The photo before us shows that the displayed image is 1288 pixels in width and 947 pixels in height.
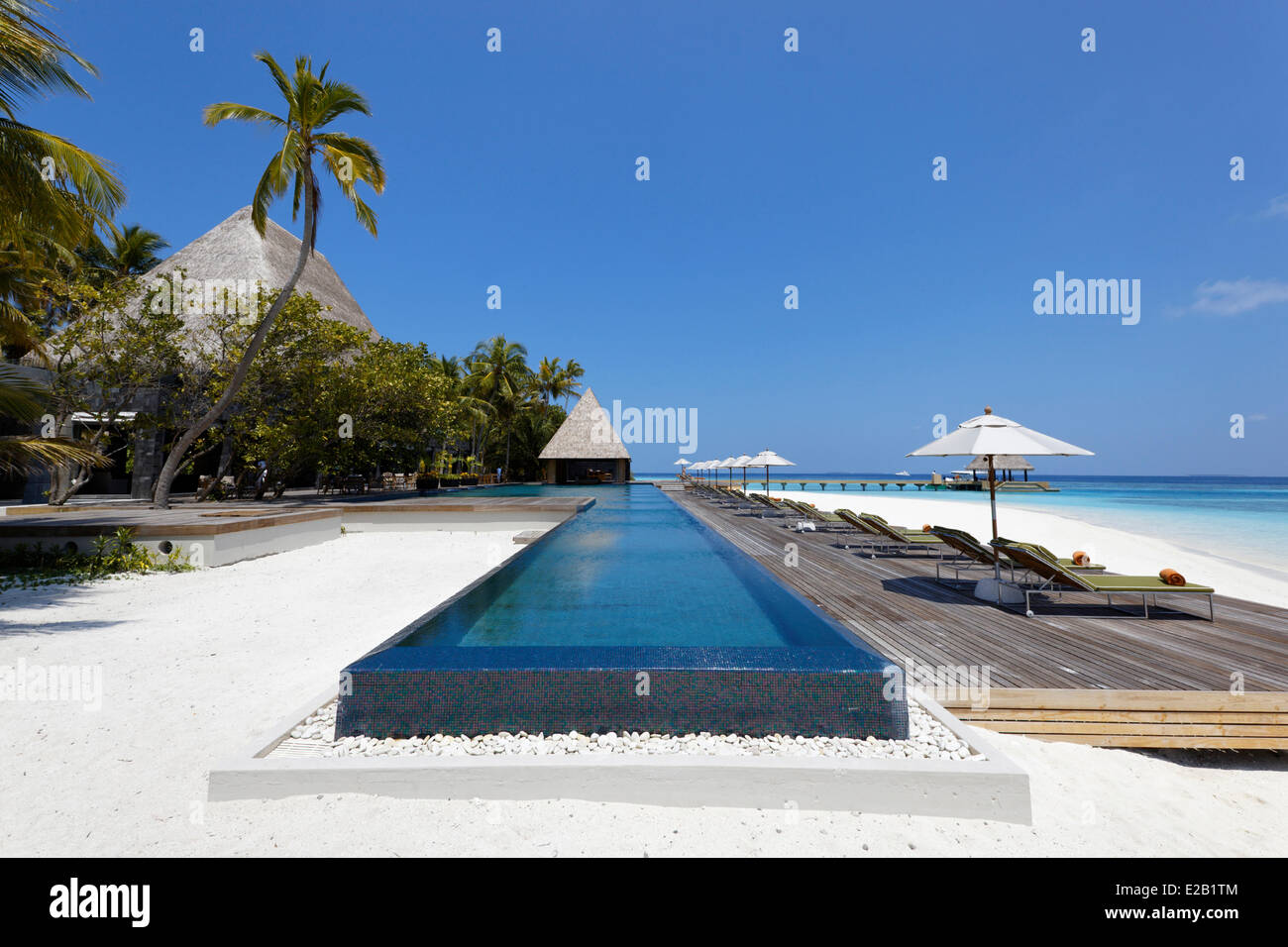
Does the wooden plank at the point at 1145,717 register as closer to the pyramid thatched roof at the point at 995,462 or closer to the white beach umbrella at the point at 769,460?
the pyramid thatched roof at the point at 995,462

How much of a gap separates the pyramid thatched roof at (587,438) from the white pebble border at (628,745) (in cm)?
2733

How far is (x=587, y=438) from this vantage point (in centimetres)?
3062

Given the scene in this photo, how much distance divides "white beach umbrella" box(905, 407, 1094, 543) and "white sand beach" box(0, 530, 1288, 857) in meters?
2.74

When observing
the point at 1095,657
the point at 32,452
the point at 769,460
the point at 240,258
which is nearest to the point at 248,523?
the point at 32,452

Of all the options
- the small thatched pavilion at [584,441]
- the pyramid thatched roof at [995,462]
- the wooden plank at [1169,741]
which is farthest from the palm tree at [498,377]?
the wooden plank at [1169,741]

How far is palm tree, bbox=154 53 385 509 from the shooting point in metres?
11.0

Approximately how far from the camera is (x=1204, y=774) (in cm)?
292

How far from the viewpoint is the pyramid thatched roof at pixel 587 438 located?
3033 cm

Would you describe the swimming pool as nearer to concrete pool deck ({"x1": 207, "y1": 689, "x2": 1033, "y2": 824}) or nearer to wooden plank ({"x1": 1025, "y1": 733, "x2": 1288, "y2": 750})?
concrete pool deck ({"x1": 207, "y1": 689, "x2": 1033, "y2": 824})

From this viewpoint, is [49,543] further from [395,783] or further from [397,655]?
[395,783]

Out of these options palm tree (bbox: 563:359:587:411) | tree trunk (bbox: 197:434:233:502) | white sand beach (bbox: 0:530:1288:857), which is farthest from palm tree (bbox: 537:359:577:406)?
Answer: white sand beach (bbox: 0:530:1288:857)

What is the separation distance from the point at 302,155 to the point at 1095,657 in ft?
49.4

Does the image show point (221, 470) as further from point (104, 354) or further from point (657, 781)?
point (657, 781)
